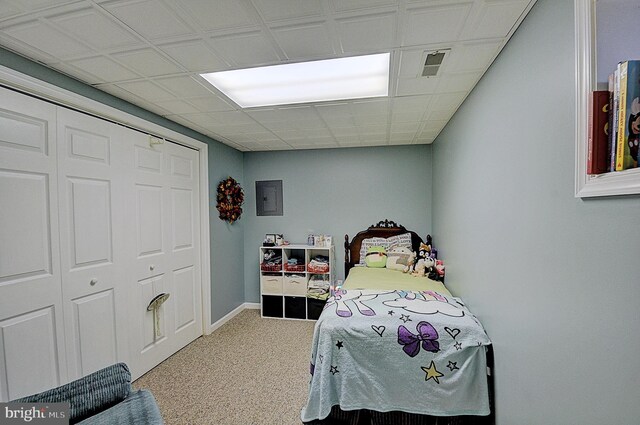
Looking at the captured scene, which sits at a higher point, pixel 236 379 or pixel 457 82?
pixel 457 82

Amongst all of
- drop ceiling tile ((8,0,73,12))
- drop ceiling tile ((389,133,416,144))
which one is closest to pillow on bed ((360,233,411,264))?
drop ceiling tile ((389,133,416,144))

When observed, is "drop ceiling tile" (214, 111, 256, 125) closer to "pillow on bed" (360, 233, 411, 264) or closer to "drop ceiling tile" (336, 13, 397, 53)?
"drop ceiling tile" (336, 13, 397, 53)

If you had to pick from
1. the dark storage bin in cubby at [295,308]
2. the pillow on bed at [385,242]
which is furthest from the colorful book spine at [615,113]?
the dark storage bin in cubby at [295,308]

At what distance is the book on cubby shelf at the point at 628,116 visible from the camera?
672 mm

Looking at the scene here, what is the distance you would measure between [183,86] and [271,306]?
288 cm

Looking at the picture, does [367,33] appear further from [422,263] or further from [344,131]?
[422,263]

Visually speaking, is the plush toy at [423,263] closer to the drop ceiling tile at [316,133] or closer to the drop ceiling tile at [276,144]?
the drop ceiling tile at [316,133]

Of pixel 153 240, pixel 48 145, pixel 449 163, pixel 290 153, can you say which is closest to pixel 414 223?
pixel 449 163

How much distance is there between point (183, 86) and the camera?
1.91m

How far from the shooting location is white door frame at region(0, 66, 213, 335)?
5.09 ft

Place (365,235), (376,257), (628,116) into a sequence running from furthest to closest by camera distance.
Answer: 1. (365,235)
2. (376,257)
3. (628,116)

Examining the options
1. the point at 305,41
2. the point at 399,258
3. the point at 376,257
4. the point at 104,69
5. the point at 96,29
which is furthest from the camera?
the point at 376,257

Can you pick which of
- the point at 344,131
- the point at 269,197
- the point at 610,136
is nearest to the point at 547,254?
the point at 610,136

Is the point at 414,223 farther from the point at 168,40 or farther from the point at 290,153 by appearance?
the point at 168,40
